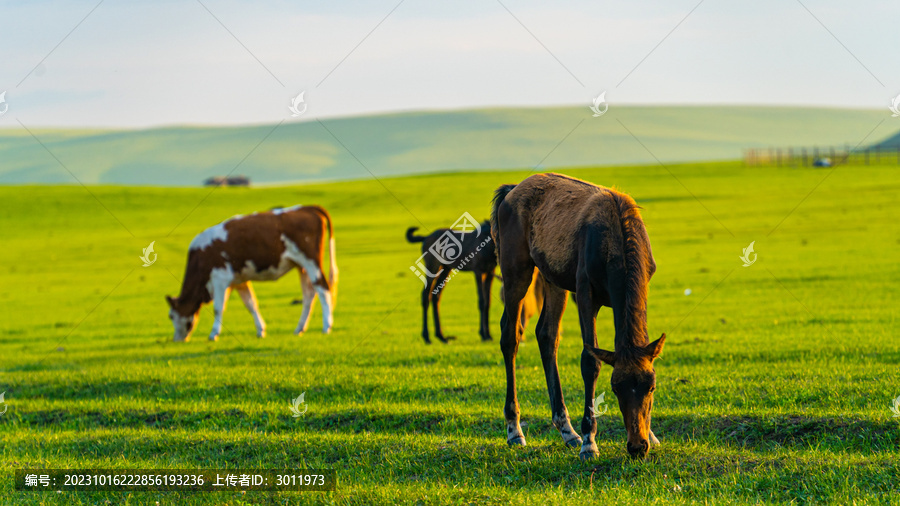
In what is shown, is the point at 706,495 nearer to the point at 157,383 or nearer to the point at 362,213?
the point at 157,383

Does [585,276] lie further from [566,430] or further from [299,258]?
[299,258]

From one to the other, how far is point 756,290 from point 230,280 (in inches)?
573

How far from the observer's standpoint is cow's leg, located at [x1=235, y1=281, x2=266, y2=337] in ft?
65.7

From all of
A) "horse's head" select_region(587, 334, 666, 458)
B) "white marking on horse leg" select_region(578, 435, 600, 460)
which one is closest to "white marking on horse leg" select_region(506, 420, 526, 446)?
"white marking on horse leg" select_region(578, 435, 600, 460)

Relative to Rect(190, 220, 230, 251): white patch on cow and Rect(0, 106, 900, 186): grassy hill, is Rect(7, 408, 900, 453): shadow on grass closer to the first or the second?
Rect(190, 220, 230, 251): white patch on cow

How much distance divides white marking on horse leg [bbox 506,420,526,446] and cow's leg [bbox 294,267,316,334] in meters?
12.3

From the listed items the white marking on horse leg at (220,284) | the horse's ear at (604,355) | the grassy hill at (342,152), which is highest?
the grassy hill at (342,152)

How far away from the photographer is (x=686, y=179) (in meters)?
80.4

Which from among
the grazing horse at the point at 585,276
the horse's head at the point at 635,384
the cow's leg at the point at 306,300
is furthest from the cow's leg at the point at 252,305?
the horse's head at the point at 635,384

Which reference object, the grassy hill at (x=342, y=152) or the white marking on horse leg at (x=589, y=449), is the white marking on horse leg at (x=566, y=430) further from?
the grassy hill at (x=342, y=152)

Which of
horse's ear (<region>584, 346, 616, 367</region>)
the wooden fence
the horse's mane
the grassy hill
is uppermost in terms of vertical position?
the grassy hill

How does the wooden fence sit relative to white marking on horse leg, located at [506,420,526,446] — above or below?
above

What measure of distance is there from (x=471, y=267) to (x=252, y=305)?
266 inches

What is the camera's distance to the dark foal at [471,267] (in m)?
16.6
